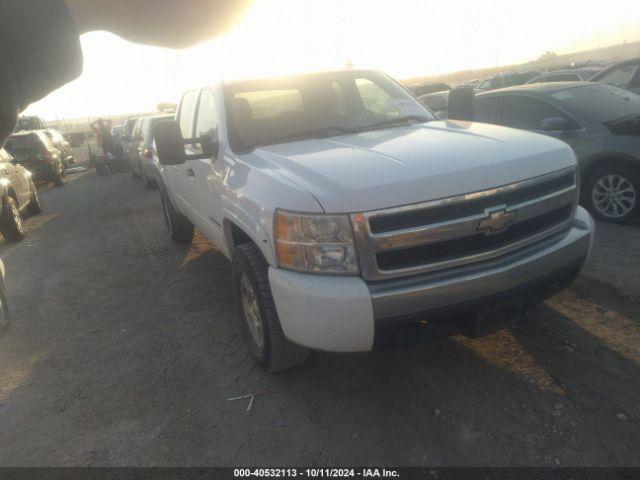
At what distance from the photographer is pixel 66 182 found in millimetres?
16531

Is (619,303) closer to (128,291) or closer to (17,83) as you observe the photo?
(17,83)

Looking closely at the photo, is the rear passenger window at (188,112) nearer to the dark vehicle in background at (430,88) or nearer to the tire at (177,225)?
the tire at (177,225)

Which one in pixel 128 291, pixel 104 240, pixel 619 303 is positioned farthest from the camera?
pixel 104 240

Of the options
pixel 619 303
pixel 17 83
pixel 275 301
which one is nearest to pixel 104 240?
pixel 275 301

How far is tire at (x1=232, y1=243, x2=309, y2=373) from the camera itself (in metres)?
2.83

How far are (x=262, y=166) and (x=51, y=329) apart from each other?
279 centimetres

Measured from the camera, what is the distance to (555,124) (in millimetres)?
5375

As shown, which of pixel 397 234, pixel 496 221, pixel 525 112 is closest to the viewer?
pixel 397 234

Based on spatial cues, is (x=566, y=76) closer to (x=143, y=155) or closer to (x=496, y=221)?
(x=143, y=155)

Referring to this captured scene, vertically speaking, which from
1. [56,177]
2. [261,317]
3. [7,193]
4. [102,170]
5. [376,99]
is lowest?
[102,170]

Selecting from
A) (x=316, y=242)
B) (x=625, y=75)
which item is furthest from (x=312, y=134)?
(x=625, y=75)

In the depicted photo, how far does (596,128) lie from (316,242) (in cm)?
445

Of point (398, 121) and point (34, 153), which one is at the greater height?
point (398, 121)

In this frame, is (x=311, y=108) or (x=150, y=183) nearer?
(x=311, y=108)
